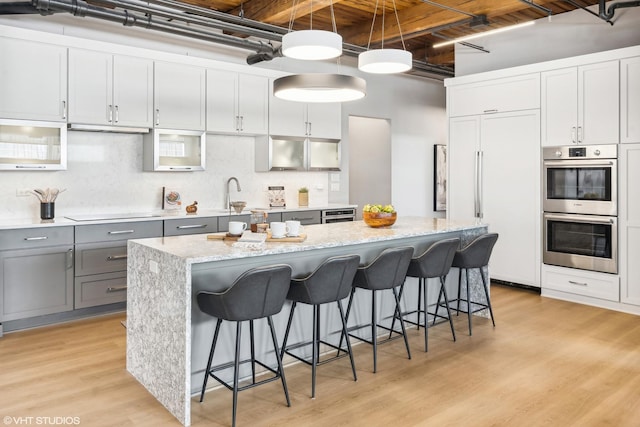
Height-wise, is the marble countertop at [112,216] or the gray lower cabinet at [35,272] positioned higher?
the marble countertop at [112,216]

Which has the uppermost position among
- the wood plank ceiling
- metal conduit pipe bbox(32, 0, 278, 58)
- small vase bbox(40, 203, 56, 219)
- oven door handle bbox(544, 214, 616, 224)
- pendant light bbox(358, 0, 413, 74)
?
the wood plank ceiling

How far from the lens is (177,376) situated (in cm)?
283

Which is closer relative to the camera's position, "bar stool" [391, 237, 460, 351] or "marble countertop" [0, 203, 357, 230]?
"bar stool" [391, 237, 460, 351]

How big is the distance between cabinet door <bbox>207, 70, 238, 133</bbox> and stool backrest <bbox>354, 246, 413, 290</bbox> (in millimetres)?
3036

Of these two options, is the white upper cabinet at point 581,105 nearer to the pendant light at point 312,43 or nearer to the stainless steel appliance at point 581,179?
the stainless steel appliance at point 581,179

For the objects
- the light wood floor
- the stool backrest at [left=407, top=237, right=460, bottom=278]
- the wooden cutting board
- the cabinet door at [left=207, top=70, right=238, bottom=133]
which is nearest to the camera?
the light wood floor

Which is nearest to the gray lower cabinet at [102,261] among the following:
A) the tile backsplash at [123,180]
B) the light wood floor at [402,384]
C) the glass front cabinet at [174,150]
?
the light wood floor at [402,384]

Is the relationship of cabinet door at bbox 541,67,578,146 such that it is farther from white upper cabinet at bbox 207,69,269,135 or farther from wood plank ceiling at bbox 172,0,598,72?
white upper cabinet at bbox 207,69,269,135

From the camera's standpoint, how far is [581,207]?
5297 millimetres

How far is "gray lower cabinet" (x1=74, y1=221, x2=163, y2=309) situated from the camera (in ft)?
15.2

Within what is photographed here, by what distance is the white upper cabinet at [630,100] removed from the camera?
4.88 metres

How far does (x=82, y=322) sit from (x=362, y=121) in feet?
18.8

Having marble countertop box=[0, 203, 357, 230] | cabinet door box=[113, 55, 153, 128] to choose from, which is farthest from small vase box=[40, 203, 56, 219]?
cabinet door box=[113, 55, 153, 128]

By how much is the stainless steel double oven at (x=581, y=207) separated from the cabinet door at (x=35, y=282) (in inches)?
196
